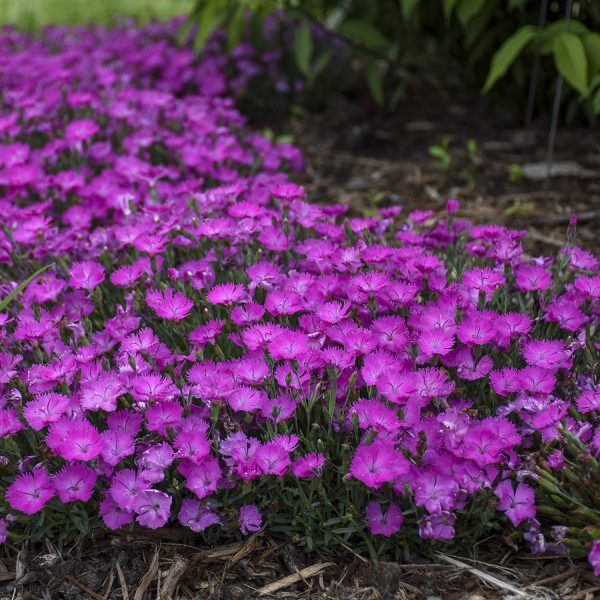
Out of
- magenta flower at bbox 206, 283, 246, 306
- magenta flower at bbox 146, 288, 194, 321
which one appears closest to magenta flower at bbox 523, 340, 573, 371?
magenta flower at bbox 206, 283, 246, 306

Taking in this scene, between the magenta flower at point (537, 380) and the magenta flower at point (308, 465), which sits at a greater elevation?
the magenta flower at point (537, 380)

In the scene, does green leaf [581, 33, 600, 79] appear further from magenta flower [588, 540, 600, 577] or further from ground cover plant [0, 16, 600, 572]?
magenta flower [588, 540, 600, 577]

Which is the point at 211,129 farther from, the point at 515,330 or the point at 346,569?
the point at 346,569

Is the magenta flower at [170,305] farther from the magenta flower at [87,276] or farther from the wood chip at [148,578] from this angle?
the wood chip at [148,578]

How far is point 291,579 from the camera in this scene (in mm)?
1888

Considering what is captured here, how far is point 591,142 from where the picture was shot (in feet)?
13.9

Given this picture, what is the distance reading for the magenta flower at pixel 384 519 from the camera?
1.81 metres

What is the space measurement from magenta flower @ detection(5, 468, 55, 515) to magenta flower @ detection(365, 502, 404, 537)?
732mm

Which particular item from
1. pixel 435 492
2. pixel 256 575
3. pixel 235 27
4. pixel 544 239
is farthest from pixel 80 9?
pixel 435 492

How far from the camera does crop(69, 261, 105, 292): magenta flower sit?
2402mm

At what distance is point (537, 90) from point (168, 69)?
2.24 metres

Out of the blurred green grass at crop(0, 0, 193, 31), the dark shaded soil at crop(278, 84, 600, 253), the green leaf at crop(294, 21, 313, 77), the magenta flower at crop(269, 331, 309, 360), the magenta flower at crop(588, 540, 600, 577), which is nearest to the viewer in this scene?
the magenta flower at crop(588, 540, 600, 577)

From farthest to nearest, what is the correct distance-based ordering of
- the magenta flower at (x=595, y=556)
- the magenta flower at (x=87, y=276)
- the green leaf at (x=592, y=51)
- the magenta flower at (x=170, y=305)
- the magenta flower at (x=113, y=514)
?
the green leaf at (x=592, y=51), the magenta flower at (x=87, y=276), the magenta flower at (x=170, y=305), the magenta flower at (x=113, y=514), the magenta flower at (x=595, y=556)

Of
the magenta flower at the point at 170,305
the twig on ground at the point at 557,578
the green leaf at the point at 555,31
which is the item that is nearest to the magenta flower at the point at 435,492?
the twig on ground at the point at 557,578
